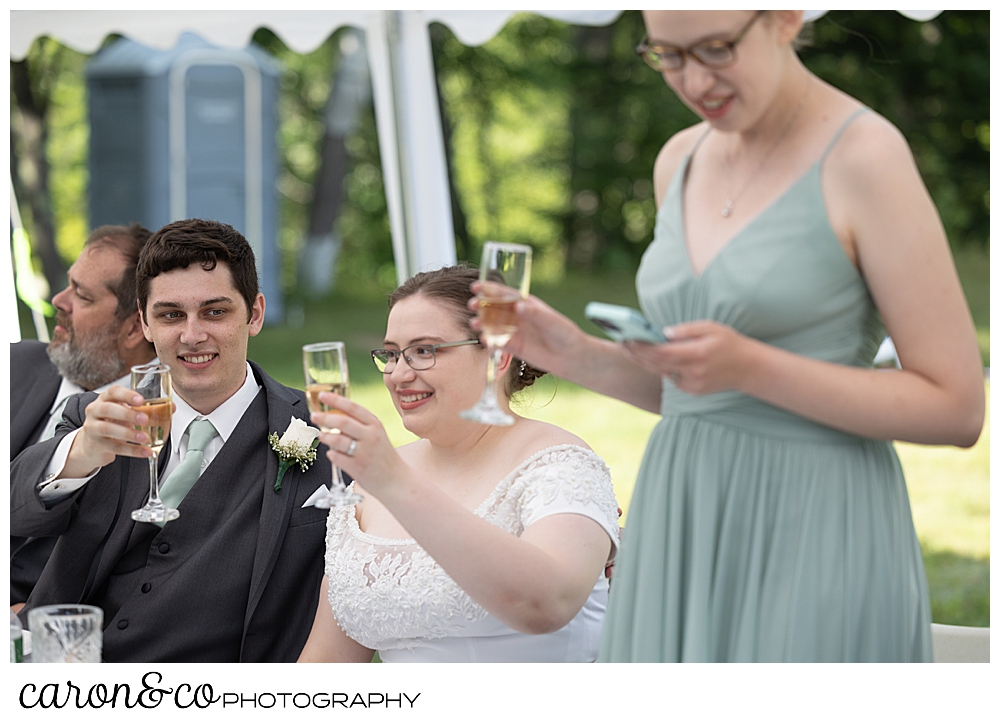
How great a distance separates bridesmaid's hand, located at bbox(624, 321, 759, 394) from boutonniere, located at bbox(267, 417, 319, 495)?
54.6 inches

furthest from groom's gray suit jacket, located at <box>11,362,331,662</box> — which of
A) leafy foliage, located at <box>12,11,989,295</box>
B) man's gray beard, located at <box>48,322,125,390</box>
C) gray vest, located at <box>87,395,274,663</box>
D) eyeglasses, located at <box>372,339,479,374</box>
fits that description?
leafy foliage, located at <box>12,11,989,295</box>

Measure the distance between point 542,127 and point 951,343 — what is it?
16127mm

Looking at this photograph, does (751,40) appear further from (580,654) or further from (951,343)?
(580,654)

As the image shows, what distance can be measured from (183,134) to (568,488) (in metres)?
10.8

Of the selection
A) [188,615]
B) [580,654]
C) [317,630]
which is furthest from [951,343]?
[188,615]

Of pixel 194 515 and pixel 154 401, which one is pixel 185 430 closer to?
pixel 194 515

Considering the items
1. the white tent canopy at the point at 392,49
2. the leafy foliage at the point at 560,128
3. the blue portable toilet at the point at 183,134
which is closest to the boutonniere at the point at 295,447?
the white tent canopy at the point at 392,49

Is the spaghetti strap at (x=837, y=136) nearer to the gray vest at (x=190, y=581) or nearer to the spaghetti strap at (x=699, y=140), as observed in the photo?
the spaghetti strap at (x=699, y=140)

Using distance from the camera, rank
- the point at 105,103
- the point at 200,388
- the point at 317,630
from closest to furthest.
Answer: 1. the point at 317,630
2. the point at 200,388
3. the point at 105,103

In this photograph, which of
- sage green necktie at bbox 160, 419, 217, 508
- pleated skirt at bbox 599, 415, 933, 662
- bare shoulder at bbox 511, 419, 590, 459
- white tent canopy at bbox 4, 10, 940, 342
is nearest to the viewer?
pleated skirt at bbox 599, 415, 933, 662

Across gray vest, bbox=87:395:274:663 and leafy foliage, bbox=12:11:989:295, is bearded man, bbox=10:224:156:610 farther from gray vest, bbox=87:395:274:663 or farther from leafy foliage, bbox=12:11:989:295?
leafy foliage, bbox=12:11:989:295

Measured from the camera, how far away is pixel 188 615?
8.88 ft

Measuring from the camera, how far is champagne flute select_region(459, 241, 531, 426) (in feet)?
6.09

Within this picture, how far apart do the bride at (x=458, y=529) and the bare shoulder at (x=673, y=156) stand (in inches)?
24.0
